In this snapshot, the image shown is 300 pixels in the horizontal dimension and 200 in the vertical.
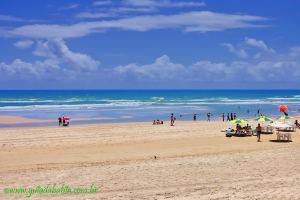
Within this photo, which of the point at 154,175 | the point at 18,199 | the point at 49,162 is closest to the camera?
the point at 18,199

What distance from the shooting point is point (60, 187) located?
12625 mm

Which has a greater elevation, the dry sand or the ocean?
the ocean

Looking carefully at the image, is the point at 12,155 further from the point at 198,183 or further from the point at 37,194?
the point at 198,183

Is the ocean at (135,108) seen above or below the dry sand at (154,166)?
above

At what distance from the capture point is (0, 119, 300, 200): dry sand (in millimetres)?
12008

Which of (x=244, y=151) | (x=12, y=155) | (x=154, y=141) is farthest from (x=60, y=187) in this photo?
(x=154, y=141)

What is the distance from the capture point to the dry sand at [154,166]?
12.0 m

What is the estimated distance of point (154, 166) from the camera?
15891 millimetres

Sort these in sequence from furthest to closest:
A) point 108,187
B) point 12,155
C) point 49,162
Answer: point 12,155 → point 49,162 → point 108,187

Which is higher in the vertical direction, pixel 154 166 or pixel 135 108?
pixel 135 108

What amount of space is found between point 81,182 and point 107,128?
19534 millimetres

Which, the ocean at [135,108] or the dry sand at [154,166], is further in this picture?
the ocean at [135,108]

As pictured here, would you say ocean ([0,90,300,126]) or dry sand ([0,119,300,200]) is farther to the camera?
ocean ([0,90,300,126])

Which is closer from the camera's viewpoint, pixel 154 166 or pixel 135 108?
pixel 154 166
